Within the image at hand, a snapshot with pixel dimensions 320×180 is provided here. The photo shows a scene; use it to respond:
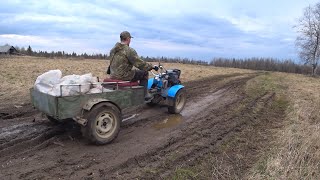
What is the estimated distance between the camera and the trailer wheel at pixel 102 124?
261 inches

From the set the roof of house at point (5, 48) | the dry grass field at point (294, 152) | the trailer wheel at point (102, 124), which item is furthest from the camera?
the roof of house at point (5, 48)

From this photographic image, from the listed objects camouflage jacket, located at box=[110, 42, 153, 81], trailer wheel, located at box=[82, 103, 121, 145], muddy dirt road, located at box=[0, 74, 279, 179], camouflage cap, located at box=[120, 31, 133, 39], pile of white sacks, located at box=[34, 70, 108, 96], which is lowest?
muddy dirt road, located at box=[0, 74, 279, 179]

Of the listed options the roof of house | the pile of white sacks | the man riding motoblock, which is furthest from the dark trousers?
the roof of house

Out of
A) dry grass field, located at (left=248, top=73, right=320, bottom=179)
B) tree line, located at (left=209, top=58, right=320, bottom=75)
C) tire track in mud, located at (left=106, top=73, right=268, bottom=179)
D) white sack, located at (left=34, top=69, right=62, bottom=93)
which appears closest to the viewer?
dry grass field, located at (left=248, top=73, right=320, bottom=179)

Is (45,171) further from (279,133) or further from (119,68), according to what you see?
(279,133)

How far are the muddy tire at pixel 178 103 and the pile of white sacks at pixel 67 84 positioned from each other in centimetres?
271

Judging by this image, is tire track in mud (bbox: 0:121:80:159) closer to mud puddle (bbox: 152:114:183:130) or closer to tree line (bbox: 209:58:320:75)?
mud puddle (bbox: 152:114:183:130)

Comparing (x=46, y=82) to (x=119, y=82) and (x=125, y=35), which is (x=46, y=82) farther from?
(x=125, y=35)

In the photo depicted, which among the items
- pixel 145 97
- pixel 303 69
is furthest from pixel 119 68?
pixel 303 69

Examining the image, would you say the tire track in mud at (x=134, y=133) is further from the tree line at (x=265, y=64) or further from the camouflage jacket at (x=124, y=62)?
the tree line at (x=265, y=64)

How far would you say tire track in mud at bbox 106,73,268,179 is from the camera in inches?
230

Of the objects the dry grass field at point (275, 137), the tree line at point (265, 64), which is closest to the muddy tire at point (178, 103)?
the dry grass field at point (275, 137)

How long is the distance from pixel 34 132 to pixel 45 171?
200 cm

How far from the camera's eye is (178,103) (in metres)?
9.79
